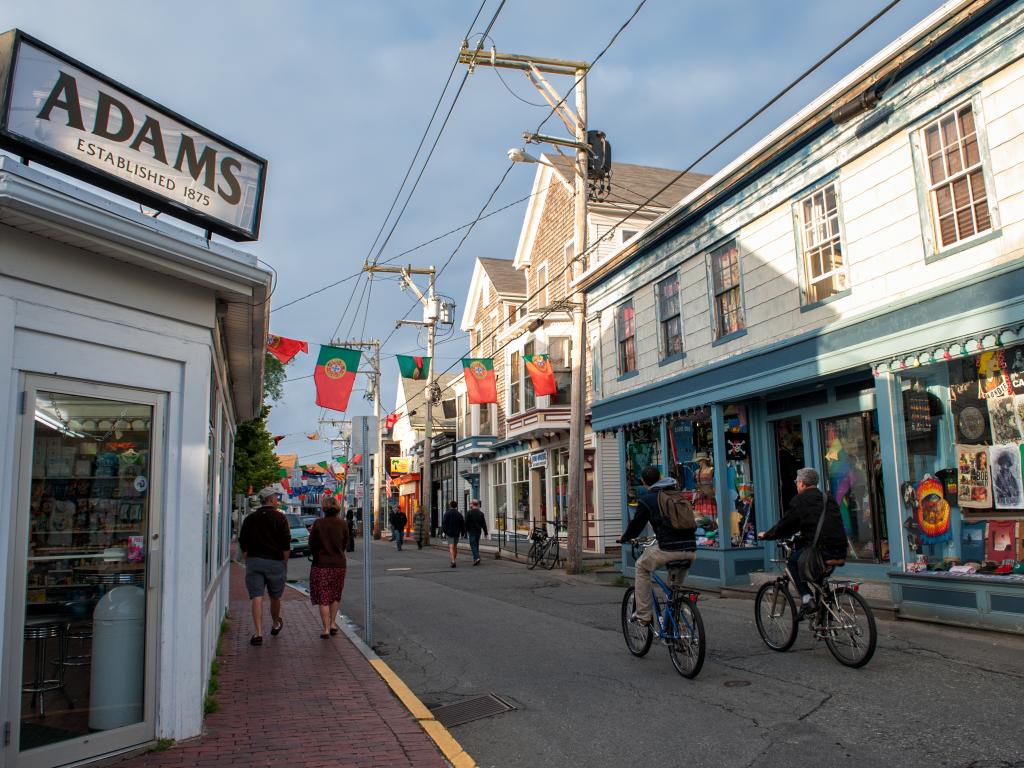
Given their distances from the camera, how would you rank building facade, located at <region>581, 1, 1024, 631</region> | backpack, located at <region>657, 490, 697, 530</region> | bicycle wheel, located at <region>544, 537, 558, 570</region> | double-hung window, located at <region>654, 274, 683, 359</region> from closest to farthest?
backpack, located at <region>657, 490, 697, 530</region>
building facade, located at <region>581, 1, 1024, 631</region>
double-hung window, located at <region>654, 274, 683, 359</region>
bicycle wheel, located at <region>544, 537, 558, 570</region>

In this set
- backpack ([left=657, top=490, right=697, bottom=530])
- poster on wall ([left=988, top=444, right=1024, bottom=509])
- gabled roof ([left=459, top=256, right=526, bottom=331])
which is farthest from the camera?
gabled roof ([left=459, top=256, right=526, bottom=331])

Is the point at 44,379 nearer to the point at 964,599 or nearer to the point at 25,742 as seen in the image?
the point at 25,742

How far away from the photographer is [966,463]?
379 inches

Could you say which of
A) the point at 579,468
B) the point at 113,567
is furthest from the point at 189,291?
the point at 579,468

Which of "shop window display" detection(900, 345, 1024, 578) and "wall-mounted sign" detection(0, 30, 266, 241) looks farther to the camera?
"shop window display" detection(900, 345, 1024, 578)

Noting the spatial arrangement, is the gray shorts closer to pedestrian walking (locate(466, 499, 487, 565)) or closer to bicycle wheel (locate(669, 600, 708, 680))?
bicycle wheel (locate(669, 600, 708, 680))

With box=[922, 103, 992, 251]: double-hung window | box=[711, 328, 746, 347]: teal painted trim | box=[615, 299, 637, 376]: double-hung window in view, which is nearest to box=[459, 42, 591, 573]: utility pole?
box=[615, 299, 637, 376]: double-hung window

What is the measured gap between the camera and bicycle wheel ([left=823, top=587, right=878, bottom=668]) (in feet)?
23.4

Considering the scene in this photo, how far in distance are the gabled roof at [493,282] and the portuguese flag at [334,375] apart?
47.0ft

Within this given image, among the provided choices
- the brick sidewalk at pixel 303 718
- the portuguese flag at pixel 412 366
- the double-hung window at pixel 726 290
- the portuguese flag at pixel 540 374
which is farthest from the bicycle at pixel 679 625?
the portuguese flag at pixel 412 366

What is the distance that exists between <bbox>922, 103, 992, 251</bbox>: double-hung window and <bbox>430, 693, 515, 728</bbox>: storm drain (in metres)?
7.54

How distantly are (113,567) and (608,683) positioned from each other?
4235mm

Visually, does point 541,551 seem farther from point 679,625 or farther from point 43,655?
point 43,655

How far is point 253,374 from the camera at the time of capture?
387 inches
